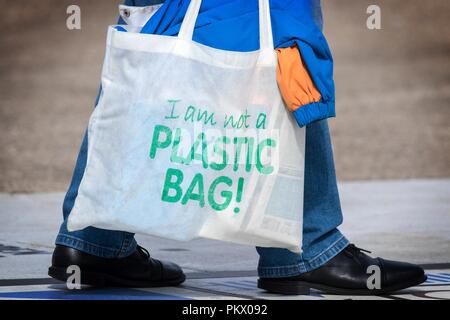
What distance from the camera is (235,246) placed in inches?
159

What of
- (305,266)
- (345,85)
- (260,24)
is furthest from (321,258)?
(345,85)

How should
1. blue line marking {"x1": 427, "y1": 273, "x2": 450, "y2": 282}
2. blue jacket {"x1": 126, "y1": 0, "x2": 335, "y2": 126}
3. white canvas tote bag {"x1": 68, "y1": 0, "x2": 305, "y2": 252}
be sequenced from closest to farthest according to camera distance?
white canvas tote bag {"x1": 68, "y1": 0, "x2": 305, "y2": 252}, blue jacket {"x1": 126, "y1": 0, "x2": 335, "y2": 126}, blue line marking {"x1": 427, "y1": 273, "x2": 450, "y2": 282}

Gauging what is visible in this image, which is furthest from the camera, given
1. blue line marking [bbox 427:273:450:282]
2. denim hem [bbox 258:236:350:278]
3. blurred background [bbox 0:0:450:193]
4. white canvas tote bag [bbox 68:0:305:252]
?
blurred background [bbox 0:0:450:193]

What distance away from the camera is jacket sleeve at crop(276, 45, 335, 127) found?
2506 millimetres

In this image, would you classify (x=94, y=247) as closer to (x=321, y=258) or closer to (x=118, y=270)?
(x=118, y=270)

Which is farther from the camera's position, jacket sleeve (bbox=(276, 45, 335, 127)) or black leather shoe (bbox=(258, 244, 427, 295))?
black leather shoe (bbox=(258, 244, 427, 295))

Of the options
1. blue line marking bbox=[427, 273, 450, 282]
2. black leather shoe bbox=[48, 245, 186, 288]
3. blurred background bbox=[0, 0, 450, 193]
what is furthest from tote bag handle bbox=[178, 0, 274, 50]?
blurred background bbox=[0, 0, 450, 193]

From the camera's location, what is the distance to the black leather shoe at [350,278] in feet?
9.07

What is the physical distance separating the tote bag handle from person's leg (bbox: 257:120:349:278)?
0.34m

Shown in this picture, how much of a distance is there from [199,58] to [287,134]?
29 cm

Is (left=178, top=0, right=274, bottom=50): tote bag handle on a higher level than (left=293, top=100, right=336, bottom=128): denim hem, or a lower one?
higher

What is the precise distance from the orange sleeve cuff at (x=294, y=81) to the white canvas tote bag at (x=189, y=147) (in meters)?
0.02

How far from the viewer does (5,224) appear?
4574 mm

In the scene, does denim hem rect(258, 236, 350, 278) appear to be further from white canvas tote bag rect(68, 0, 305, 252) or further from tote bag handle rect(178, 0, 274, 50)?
tote bag handle rect(178, 0, 274, 50)
